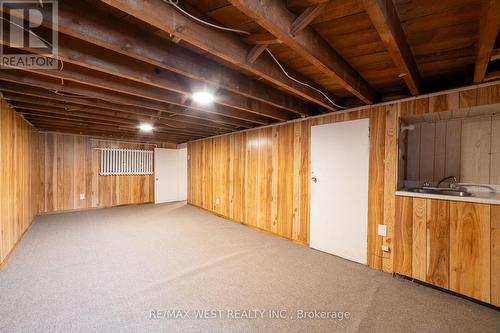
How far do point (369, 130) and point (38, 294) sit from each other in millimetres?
3903

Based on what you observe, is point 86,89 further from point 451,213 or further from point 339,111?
point 451,213

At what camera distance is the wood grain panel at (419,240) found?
2.27 meters

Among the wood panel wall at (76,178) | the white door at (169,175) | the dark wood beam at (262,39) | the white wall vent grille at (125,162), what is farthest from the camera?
the white door at (169,175)

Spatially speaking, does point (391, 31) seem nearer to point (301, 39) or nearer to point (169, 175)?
point (301, 39)

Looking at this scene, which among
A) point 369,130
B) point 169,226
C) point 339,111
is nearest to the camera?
point 369,130

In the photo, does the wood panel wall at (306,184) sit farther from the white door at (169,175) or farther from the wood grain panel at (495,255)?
the white door at (169,175)

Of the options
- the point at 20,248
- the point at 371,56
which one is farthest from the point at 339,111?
the point at 20,248

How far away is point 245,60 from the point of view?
1.56 metres

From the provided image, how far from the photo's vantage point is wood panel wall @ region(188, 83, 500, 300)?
2197 millimetres

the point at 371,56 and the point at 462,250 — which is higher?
the point at 371,56

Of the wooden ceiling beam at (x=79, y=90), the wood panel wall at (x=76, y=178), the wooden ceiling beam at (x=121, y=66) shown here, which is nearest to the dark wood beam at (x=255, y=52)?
the wooden ceiling beam at (x=121, y=66)

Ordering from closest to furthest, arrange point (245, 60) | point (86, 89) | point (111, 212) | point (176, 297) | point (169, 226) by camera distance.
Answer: point (245, 60) < point (176, 297) < point (86, 89) < point (169, 226) < point (111, 212)

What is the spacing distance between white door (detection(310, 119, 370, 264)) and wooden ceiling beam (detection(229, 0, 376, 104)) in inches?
33.2

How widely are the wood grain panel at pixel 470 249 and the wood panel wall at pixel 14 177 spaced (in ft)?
16.1
